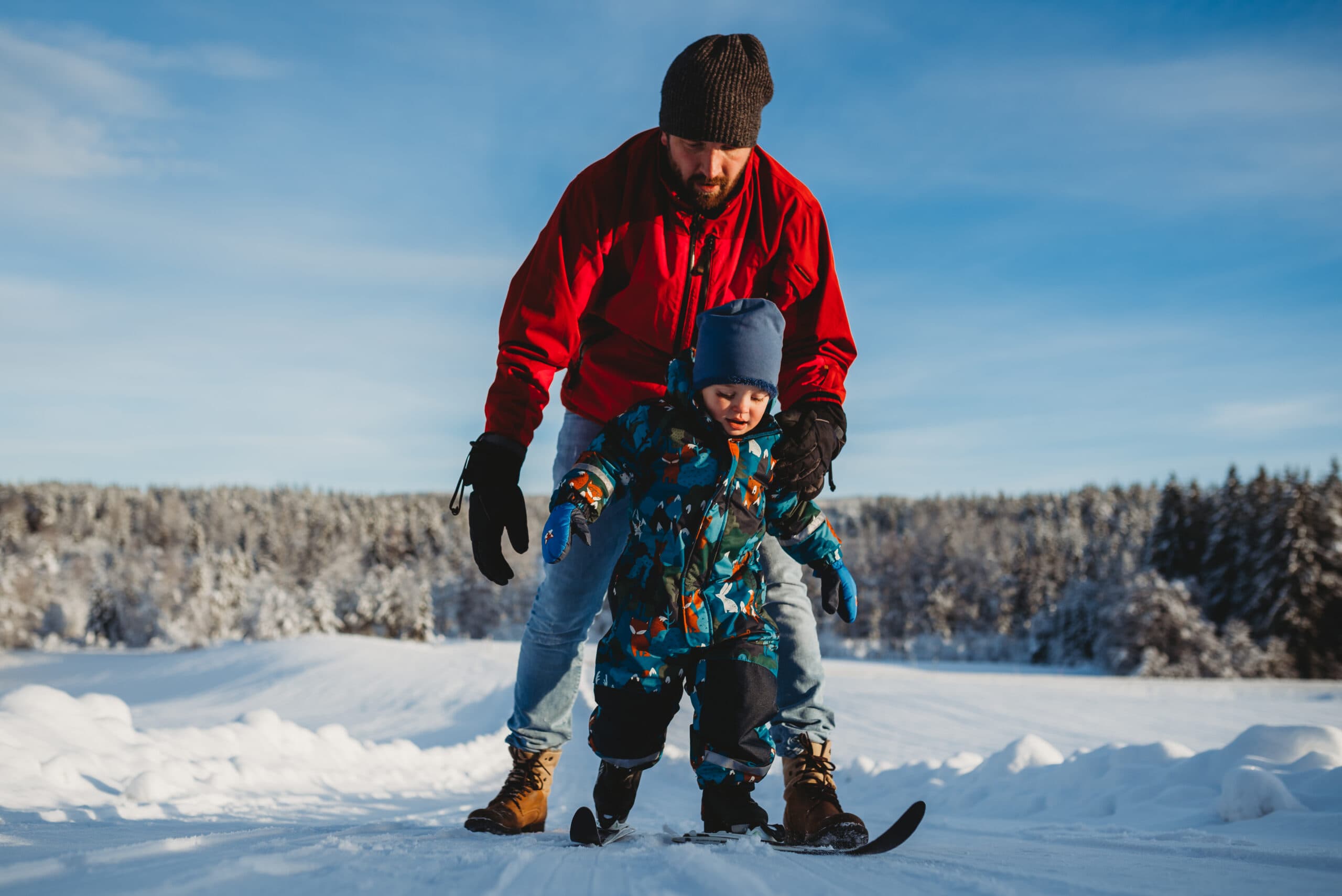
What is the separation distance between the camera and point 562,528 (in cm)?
236

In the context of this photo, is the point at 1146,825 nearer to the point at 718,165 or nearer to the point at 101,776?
the point at 718,165

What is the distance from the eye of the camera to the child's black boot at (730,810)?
2.31 metres

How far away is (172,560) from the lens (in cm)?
7062

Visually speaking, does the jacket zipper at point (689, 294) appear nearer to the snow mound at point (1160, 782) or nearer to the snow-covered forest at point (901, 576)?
the snow mound at point (1160, 782)

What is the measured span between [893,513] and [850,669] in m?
80.5

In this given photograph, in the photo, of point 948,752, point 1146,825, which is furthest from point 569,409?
point 948,752

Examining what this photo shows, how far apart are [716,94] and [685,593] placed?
4.95 feet

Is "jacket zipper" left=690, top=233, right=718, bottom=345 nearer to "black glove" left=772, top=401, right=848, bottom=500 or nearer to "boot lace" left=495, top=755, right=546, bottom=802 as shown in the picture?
"black glove" left=772, top=401, right=848, bottom=500

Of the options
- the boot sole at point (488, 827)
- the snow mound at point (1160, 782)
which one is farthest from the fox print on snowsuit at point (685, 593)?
the snow mound at point (1160, 782)

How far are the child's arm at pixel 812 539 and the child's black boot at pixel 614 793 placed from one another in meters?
0.81

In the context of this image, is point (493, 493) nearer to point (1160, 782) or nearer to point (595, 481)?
point (595, 481)

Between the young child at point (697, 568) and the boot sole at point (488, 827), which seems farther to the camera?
the boot sole at point (488, 827)

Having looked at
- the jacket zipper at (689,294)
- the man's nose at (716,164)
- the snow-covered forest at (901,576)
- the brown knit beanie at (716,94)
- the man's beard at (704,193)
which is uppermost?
the brown knit beanie at (716,94)

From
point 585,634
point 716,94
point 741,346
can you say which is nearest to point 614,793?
point 585,634
